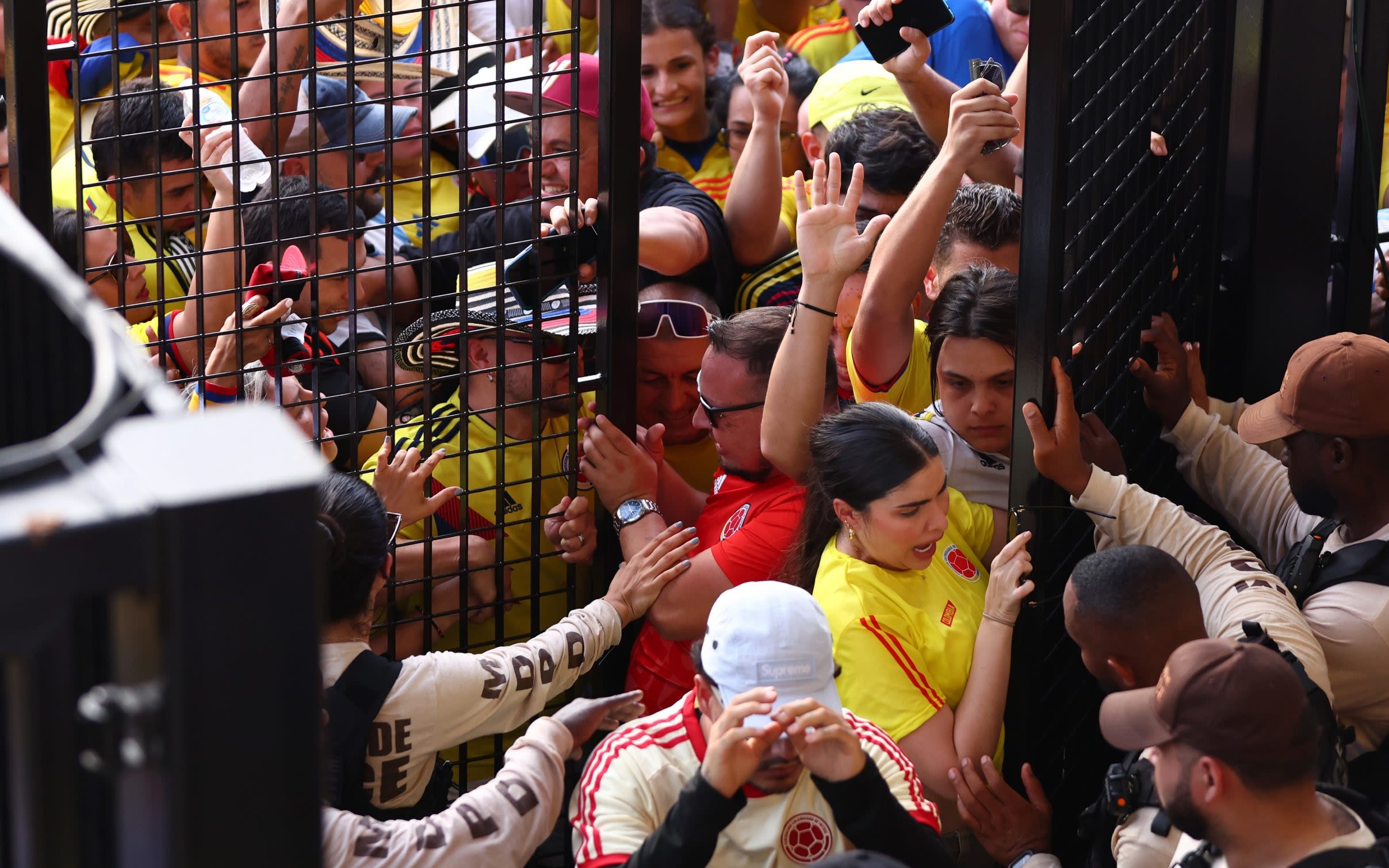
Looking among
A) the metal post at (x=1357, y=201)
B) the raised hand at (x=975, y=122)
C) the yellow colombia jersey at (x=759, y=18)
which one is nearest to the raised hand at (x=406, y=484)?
the raised hand at (x=975, y=122)

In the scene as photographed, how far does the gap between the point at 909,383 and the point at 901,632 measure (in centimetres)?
92

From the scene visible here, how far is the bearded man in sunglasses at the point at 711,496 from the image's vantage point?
2881 millimetres

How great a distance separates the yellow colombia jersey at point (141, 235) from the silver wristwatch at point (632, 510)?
109 cm

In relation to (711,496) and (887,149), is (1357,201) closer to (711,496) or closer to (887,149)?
(887,149)

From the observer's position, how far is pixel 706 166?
15.1ft

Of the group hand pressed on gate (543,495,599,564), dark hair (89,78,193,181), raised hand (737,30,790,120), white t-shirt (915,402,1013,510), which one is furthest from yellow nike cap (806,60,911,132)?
dark hair (89,78,193,181)

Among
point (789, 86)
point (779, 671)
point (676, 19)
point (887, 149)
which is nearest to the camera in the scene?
point (779, 671)

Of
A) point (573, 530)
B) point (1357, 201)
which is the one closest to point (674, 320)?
point (573, 530)

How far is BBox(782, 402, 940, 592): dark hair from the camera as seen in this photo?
8.55ft

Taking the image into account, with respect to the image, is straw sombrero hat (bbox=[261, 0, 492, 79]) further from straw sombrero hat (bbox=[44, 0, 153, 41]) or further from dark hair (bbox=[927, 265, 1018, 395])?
dark hair (bbox=[927, 265, 1018, 395])

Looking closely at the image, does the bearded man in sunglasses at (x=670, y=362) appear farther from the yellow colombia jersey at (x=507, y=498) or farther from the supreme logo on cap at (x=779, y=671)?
the supreme logo on cap at (x=779, y=671)

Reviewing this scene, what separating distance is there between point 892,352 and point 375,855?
1.67m

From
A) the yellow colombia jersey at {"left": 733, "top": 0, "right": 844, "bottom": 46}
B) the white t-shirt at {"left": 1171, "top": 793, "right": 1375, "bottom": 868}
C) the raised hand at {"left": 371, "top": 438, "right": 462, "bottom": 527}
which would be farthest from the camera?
the yellow colombia jersey at {"left": 733, "top": 0, "right": 844, "bottom": 46}

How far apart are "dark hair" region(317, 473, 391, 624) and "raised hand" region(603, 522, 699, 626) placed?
62 centimetres
